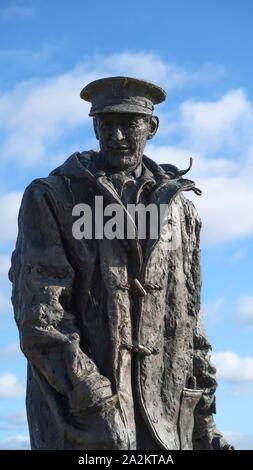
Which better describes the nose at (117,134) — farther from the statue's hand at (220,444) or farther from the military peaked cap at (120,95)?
the statue's hand at (220,444)

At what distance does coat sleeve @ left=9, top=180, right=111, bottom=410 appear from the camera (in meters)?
10.9

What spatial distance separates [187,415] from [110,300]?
4.42 ft

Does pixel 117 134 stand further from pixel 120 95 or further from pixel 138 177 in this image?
pixel 138 177

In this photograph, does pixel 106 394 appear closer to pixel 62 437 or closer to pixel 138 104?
pixel 62 437

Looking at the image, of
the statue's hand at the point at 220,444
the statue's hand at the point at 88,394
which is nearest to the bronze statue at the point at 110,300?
the statue's hand at the point at 88,394

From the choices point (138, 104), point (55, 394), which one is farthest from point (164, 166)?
point (55, 394)

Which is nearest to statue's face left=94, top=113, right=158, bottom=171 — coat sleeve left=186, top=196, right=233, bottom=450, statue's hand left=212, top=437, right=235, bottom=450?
coat sleeve left=186, top=196, right=233, bottom=450

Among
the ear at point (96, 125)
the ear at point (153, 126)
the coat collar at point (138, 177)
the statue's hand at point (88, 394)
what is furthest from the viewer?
the ear at point (153, 126)

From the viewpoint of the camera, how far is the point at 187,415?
11.7 meters

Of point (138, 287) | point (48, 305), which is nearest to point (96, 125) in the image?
point (138, 287)

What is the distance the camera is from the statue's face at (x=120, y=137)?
1160 cm

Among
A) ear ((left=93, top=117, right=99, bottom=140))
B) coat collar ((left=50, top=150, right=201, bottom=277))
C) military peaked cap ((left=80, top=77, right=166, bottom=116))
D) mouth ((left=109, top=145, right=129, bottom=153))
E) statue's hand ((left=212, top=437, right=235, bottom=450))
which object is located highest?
military peaked cap ((left=80, top=77, right=166, bottom=116))

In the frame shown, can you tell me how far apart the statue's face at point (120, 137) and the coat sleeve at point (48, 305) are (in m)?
0.67

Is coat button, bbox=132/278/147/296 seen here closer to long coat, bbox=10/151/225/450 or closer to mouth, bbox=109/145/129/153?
long coat, bbox=10/151/225/450
